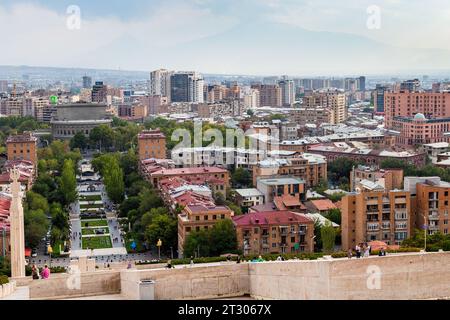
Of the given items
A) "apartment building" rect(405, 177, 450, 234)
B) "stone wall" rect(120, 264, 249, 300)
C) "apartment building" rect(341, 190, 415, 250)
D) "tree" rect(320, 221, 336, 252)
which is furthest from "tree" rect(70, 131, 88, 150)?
"stone wall" rect(120, 264, 249, 300)

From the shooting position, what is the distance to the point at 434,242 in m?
9.97

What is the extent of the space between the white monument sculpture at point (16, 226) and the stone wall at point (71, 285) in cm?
184

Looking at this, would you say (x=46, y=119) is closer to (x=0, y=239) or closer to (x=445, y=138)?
(x=445, y=138)

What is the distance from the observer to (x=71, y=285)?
A: 182 inches

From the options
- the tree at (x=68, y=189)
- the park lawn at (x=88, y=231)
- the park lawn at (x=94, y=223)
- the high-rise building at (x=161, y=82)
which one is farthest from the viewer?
the high-rise building at (x=161, y=82)

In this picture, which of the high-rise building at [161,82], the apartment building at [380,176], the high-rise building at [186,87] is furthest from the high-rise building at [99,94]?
the apartment building at [380,176]

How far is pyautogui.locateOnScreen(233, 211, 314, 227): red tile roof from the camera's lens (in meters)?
11.5

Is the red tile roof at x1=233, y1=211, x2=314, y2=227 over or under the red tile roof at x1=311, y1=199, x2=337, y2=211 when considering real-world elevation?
over

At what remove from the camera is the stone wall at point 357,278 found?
167 inches

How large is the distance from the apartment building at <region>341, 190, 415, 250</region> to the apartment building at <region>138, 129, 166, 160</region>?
10.0 metres

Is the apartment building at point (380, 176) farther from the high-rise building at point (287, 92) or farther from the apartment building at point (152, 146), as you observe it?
the high-rise building at point (287, 92)

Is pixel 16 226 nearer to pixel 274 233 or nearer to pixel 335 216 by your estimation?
pixel 274 233

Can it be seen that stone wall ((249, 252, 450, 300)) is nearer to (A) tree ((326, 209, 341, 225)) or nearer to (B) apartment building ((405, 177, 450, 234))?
(B) apartment building ((405, 177, 450, 234))

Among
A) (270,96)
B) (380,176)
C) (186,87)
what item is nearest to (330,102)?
(270,96)
